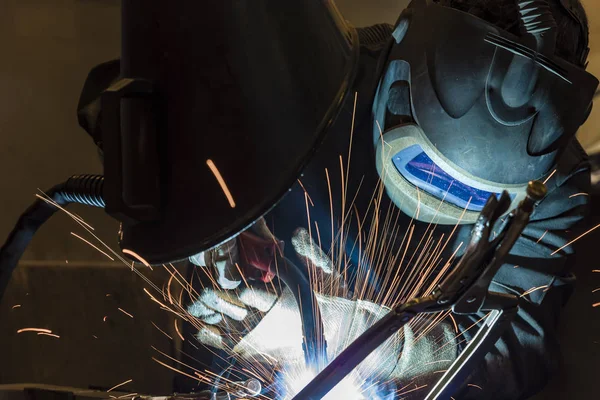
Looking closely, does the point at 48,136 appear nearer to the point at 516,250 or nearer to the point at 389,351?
the point at 389,351

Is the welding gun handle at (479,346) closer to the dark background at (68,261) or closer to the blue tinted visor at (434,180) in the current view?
the blue tinted visor at (434,180)

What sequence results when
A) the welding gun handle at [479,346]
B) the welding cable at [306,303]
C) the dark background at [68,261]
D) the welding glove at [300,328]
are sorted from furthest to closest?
the dark background at [68,261], the welding glove at [300,328], the welding cable at [306,303], the welding gun handle at [479,346]

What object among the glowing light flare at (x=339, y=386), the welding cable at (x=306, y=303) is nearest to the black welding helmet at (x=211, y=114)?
the welding cable at (x=306, y=303)

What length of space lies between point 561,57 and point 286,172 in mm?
627

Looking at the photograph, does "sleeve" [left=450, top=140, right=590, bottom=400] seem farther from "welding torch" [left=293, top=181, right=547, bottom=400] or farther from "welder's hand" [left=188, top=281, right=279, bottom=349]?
"welding torch" [left=293, top=181, right=547, bottom=400]

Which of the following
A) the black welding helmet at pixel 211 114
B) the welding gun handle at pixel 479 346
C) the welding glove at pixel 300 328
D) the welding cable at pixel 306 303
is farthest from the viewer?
the welding glove at pixel 300 328

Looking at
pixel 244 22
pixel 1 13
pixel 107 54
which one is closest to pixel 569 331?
pixel 244 22

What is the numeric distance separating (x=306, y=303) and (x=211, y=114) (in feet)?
1.28

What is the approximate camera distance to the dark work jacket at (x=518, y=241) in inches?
40.6

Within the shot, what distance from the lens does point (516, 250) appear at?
41.6 inches

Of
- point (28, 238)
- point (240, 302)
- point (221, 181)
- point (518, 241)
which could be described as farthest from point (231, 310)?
point (221, 181)

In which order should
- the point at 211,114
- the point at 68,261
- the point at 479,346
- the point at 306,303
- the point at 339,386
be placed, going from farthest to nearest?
the point at 68,261, the point at 339,386, the point at 306,303, the point at 479,346, the point at 211,114

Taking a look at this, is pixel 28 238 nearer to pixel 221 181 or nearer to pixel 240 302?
pixel 240 302

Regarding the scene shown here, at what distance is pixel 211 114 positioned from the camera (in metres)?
0.45
